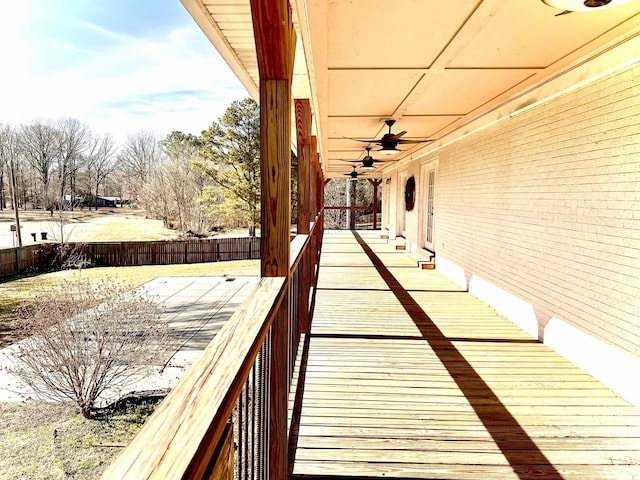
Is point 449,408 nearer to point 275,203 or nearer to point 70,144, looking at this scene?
point 275,203

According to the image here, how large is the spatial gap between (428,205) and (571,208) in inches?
207

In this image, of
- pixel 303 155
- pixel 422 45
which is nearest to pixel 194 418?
pixel 422 45

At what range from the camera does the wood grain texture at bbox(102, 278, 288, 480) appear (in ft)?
1.74

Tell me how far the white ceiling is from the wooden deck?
2.31 metres

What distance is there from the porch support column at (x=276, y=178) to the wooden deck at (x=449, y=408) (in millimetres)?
602

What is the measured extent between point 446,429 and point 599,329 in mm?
1525

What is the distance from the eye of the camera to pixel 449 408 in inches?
105

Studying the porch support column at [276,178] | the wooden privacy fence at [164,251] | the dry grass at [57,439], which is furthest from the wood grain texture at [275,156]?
the wooden privacy fence at [164,251]

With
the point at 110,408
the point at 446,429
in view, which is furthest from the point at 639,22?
the point at 110,408

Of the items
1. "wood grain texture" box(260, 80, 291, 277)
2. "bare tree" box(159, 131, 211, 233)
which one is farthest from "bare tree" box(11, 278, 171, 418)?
"bare tree" box(159, 131, 211, 233)

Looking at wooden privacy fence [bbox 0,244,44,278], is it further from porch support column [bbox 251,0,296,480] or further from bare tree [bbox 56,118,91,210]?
porch support column [bbox 251,0,296,480]

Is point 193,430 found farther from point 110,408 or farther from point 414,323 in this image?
point 110,408

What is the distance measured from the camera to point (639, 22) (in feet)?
8.07

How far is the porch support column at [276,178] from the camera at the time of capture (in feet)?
5.56
